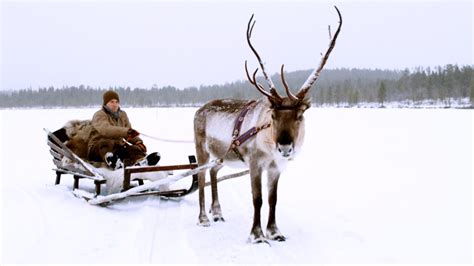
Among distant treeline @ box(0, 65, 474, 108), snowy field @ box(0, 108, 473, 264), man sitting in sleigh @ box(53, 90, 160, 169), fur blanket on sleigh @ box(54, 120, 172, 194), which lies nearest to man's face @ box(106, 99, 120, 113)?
man sitting in sleigh @ box(53, 90, 160, 169)

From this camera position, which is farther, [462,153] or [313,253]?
[462,153]

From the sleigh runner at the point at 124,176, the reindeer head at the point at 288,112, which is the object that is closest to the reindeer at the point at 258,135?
the reindeer head at the point at 288,112

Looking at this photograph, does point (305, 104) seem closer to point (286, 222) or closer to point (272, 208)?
point (272, 208)

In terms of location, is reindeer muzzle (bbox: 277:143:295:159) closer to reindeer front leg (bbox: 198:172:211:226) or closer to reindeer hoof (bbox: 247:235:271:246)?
reindeer hoof (bbox: 247:235:271:246)

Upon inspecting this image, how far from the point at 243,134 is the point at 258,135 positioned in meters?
0.36

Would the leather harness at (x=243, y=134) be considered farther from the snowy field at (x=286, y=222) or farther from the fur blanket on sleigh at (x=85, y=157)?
the fur blanket on sleigh at (x=85, y=157)

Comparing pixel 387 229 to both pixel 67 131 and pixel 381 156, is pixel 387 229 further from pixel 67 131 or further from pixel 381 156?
pixel 381 156

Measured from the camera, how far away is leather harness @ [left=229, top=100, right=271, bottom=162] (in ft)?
19.8

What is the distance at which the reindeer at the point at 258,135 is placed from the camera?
5352mm

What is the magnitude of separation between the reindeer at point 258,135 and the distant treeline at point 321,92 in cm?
7264

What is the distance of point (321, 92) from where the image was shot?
416ft

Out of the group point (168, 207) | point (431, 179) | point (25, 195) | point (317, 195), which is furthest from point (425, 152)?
point (25, 195)

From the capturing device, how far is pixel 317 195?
9000 mm

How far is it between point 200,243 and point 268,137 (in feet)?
5.61
